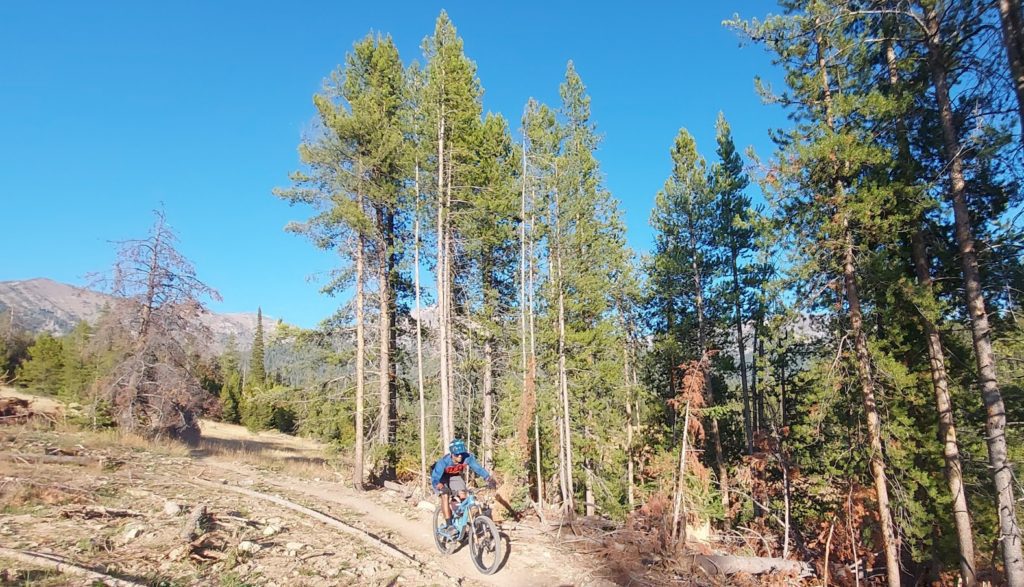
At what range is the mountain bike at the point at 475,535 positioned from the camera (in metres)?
8.78

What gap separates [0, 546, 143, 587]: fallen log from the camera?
592 centimetres

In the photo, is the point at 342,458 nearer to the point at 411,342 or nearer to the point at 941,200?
the point at 411,342

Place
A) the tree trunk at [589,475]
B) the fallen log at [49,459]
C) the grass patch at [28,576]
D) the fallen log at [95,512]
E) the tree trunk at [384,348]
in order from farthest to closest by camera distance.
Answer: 1. the tree trunk at [589,475]
2. the tree trunk at [384,348]
3. the fallen log at [49,459]
4. the fallen log at [95,512]
5. the grass patch at [28,576]

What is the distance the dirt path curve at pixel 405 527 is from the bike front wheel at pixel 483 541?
0.57 feet

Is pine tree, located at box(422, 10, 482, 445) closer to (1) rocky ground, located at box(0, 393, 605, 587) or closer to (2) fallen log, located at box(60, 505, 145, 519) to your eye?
(1) rocky ground, located at box(0, 393, 605, 587)

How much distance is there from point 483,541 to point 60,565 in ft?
20.1

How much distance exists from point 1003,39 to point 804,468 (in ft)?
48.3

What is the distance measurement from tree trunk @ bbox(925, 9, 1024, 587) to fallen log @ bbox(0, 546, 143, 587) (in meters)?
14.6

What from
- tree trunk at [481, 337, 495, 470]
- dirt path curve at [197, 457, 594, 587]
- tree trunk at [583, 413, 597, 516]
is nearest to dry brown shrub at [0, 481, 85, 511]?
dirt path curve at [197, 457, 594, 587]

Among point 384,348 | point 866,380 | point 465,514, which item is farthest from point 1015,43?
point 384,348

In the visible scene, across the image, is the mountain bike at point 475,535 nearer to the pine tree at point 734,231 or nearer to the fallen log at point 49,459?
the fallen log at point 49,459

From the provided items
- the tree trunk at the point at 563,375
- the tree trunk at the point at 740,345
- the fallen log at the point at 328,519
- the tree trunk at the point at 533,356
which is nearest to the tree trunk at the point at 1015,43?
the tree trunk at the point at 563,375

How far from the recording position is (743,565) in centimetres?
1089

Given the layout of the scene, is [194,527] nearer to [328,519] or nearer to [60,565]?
[60,565]
